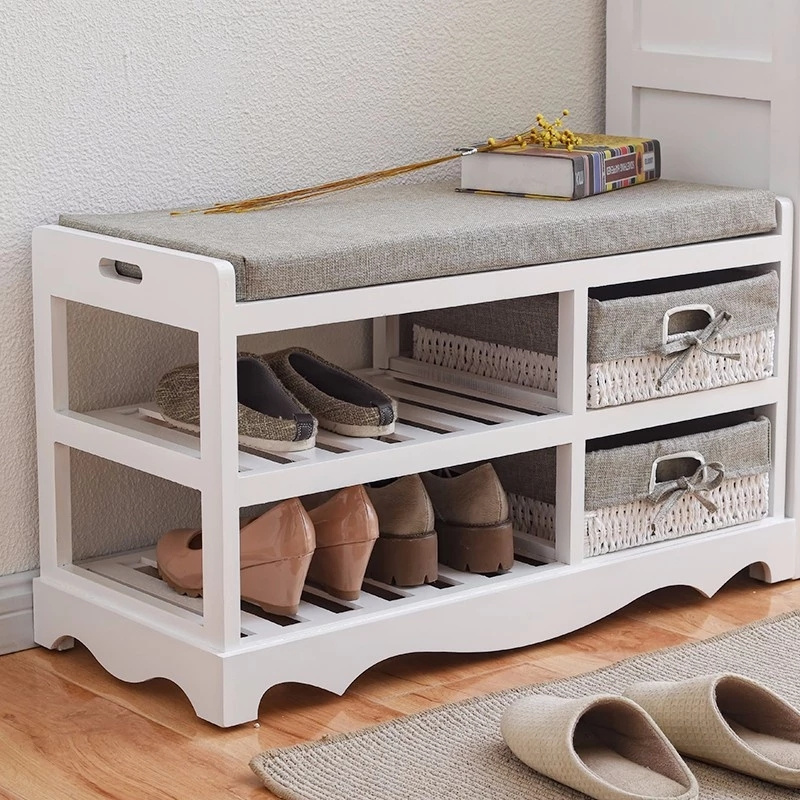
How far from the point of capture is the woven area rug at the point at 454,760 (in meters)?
1.35

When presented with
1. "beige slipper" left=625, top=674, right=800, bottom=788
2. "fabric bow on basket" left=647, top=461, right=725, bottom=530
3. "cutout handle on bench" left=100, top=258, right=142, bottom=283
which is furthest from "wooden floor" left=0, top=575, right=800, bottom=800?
"cutout handle on bench" left=100, top=258, right=142, bottom=283

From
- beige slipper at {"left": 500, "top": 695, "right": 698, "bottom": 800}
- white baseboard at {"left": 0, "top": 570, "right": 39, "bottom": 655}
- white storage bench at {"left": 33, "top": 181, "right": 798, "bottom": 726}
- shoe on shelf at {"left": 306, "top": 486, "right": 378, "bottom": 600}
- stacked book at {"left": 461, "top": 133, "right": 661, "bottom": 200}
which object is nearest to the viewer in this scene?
beige slipper at {"left": 500, "top": 695, "right": 698, "bottom": 800}

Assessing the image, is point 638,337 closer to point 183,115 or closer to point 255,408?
point 255,408

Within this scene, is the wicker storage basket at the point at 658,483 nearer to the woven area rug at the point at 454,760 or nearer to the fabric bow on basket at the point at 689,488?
the fabric bow on basket at the point at 689,488

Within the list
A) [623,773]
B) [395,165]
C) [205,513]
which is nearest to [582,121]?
[395,165]

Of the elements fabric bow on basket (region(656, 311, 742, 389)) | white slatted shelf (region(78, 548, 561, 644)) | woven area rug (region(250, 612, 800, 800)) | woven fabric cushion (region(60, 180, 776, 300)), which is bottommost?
woven area rug (region(250, 612, 800, 800))

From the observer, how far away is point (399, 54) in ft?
6.49

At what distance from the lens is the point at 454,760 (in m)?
1.42

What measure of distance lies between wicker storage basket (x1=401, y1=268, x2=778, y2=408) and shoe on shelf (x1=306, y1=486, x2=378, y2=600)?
1.01 ft

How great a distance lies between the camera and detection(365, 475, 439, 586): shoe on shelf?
167 cm

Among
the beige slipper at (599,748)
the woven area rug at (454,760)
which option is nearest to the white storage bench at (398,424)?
the woven area rug at (454,760)

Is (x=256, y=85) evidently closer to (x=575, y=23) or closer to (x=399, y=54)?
(x=399, y=54)

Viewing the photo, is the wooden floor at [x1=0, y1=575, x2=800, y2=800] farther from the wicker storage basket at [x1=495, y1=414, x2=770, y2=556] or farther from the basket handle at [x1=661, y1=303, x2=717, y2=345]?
the basket handle at [x1=661, y1=303, x2=717, y2=345]

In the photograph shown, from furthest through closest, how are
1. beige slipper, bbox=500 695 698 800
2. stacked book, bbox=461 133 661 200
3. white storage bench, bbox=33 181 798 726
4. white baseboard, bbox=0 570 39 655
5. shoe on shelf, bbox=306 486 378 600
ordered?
stacked book, bbox=461 133 661 200 → white baseboard, bbox=0 570 39 655 → shoe on shelf, bbox=306 486 378 600 → white storage bench, bbox=33 181 798 726 → beige slipper, bbox=500 695 698 800
